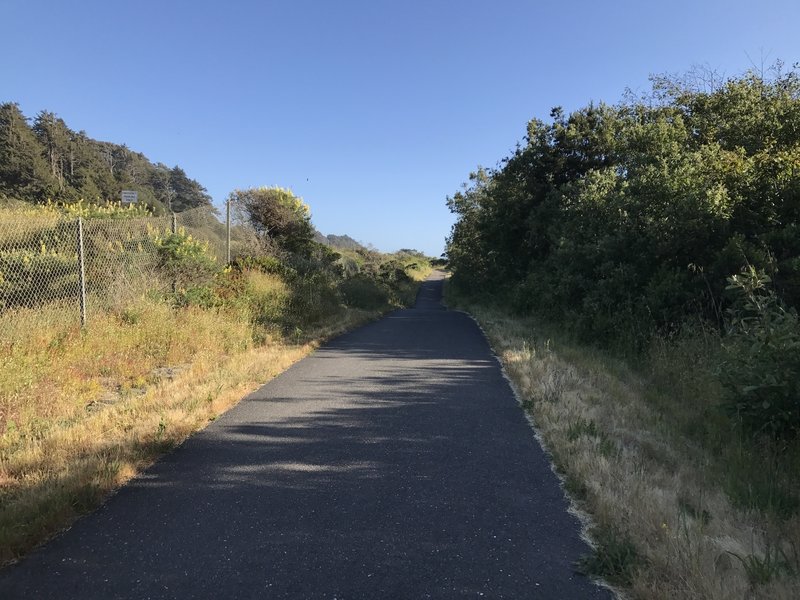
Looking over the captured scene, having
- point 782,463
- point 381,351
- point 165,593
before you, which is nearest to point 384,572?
point 165,593

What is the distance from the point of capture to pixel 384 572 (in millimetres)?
2859

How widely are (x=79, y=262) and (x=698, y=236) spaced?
11.5 m

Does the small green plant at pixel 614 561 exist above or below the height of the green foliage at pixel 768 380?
below

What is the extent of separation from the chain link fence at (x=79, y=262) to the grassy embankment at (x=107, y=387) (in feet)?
1.37

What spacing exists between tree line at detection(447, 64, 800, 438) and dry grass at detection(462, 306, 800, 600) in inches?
40.2

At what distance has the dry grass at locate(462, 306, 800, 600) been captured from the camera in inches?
107

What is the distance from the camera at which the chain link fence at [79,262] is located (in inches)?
330

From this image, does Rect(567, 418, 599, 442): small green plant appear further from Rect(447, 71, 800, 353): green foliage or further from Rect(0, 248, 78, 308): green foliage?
Rect(0, 248, 78, 308): green foliage

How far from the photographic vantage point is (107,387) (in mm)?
6602

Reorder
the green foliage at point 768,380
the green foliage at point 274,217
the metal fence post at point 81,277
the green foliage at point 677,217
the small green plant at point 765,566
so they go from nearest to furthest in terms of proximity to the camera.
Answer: the small green plant at point 765,566 → the green foliage at point 768,380 → the metal fence post at point 81,277 → the green foliage at point 677,217 → the green foliage at point 274,217

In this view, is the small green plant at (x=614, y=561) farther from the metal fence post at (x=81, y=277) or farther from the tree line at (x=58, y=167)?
the tree line at (x=58, y=167)

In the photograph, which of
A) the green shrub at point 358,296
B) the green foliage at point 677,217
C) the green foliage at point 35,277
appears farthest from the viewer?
the green shrub at point 358,296

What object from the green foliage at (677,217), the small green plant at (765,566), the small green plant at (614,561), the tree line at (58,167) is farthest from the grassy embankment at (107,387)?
the tree line at (58,167)

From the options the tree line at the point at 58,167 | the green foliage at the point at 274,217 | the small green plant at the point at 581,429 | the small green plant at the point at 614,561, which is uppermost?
the tree line at the point at 58,167
